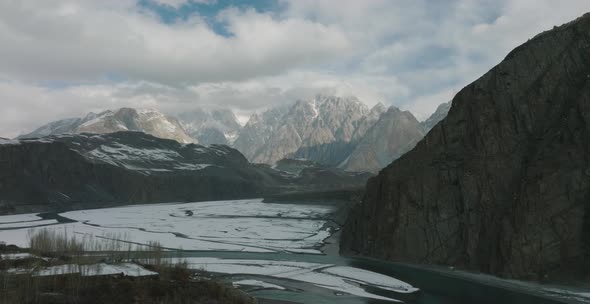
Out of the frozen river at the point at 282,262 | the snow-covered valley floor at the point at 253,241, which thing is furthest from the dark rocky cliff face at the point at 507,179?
the snow-covered valley floor at the point at 253,241

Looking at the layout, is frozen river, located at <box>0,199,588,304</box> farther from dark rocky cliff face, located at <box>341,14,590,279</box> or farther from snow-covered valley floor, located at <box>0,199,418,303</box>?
dark rocky cliff face, located at <box>341,14,590,279</box>

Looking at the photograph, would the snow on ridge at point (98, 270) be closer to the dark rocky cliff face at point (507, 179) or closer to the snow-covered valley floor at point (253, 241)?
the snow-covered valley floor at point (253, 241)

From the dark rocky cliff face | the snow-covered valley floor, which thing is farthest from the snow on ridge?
the dark rocky cliff face

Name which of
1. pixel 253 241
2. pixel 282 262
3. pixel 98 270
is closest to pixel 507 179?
pixel 282 262

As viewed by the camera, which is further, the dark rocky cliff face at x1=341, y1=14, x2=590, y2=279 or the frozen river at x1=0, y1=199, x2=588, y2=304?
the dark rocky cliff face at x1=341, y1=14, x2=590, y2=279

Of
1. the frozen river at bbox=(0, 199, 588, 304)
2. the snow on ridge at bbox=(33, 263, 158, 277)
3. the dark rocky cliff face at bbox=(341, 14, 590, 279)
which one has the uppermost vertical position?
the dark rocky cliff face at bbox=(341, 14, 590, 279)

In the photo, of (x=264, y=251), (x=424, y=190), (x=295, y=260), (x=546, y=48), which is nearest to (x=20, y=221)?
(x=264, y=251)

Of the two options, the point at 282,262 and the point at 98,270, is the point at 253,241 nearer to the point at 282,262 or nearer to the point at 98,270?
the point at 282,262
